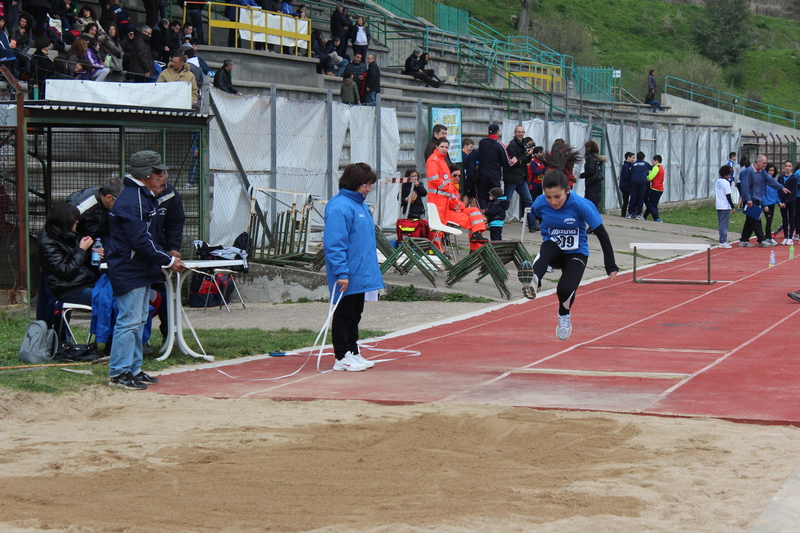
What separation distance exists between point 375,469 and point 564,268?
16.7ft

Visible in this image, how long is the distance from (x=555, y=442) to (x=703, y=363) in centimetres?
360

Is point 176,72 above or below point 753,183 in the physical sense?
above

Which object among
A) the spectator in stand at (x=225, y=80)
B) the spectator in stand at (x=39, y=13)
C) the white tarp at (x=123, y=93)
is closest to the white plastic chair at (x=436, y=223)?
the white tarp at (x=123, y=93)

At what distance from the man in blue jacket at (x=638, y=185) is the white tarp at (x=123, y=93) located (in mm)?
17148

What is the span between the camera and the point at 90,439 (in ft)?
22.2

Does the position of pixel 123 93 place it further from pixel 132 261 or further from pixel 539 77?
pixel 539 77

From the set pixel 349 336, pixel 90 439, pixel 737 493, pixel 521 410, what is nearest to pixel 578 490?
pixel 737 493

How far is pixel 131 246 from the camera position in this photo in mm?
8570

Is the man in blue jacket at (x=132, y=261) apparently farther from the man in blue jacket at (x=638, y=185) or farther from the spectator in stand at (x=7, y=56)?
the man in blue jacket at (x=638, y=185)

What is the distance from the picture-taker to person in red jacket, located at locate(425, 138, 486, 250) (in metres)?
16.5

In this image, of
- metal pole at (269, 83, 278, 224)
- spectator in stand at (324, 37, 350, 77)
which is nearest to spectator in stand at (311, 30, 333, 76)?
spectator in stand at (324, 37, 350, 77)

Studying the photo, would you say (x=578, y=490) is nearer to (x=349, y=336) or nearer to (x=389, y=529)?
(x=389, y=529)

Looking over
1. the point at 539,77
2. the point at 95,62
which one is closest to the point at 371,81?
the point at 95,62

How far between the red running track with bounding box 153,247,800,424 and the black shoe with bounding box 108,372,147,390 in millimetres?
194
